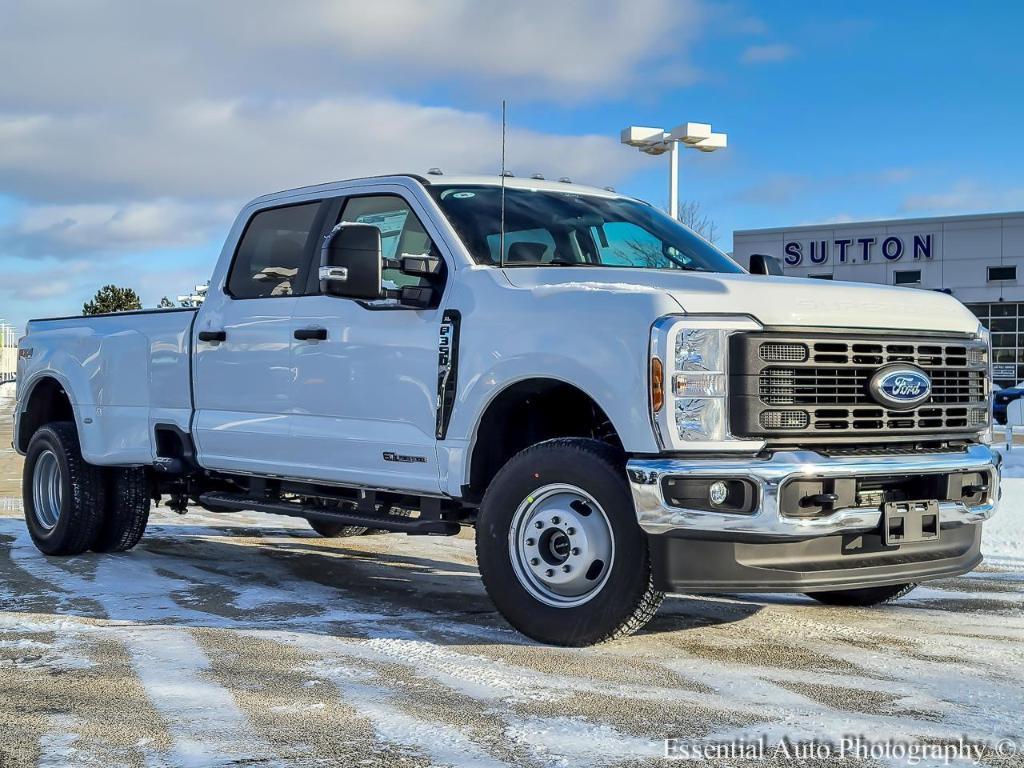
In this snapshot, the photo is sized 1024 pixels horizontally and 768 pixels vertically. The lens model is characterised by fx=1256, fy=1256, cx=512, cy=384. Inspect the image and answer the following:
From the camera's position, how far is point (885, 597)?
6.35m

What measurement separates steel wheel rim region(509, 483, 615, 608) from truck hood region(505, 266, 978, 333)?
0.89 metres

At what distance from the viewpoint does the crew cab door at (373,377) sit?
19.0 feet

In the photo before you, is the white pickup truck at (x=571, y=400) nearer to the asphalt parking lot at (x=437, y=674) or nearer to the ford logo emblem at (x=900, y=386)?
the ford logo emblem at (x=900, y=386)

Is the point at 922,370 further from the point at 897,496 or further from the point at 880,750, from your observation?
the point at 880,750

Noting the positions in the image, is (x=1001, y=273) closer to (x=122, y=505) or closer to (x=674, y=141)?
(x=674, y=141)

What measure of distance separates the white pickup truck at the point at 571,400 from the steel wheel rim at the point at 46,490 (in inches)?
38.8

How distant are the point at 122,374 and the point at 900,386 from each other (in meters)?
4.71

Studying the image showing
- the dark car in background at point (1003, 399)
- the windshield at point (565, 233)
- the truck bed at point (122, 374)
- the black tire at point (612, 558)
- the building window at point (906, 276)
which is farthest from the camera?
the building window at point (906, 276)

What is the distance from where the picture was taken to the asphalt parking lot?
3760mm

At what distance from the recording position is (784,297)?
4.95 metres

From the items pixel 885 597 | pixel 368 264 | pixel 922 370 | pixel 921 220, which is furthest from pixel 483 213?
pixel 921 220

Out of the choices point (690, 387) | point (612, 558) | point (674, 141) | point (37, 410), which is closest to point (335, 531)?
point (37, 410)

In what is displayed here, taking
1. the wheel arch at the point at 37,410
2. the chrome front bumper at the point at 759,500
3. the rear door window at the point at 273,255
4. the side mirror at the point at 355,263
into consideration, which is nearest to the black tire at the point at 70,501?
the wheel arch at the point at 37,410

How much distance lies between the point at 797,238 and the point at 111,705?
43.0 meters
